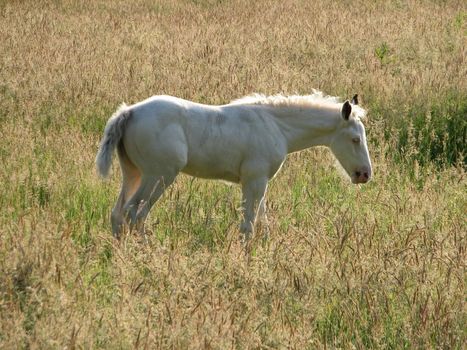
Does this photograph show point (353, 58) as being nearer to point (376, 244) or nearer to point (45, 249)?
point (376, 244)

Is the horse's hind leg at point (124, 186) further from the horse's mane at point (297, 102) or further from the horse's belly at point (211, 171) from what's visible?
the horse's mane at point (297, 102)

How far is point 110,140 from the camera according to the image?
6.52m

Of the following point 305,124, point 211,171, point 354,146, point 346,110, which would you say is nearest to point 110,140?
point 211,171

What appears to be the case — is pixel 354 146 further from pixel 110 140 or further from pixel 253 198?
pixel 110 140

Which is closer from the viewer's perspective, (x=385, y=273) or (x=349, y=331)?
(x=349, y=331)

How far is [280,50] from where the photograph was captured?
48.1 feet

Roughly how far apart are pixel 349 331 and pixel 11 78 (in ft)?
25.3

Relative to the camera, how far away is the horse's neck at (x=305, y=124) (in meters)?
7.37

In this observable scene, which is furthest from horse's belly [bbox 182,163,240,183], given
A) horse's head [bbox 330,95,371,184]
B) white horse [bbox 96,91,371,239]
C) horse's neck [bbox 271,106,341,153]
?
horse's head [bbox 330,95,371,184]

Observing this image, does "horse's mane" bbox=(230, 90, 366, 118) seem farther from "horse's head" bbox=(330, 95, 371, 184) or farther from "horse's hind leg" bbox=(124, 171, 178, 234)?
"horse's hind leg" bbox=(124, 171, 178, 234)

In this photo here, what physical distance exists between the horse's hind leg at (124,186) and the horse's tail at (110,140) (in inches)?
9.6

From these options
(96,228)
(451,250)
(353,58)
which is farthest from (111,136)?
(353,58)

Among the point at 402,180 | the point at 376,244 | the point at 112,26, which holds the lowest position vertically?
the point at 112,26

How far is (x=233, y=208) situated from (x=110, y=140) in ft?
4.18
